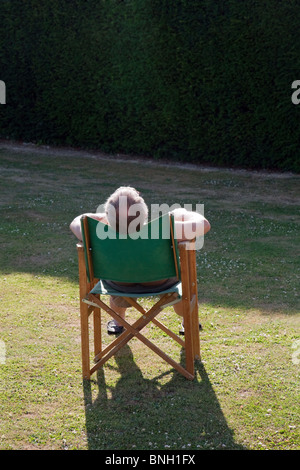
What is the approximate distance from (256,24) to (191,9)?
131 centimetres

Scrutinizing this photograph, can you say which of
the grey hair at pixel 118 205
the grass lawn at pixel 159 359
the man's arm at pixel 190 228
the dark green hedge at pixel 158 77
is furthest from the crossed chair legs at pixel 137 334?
the dark green hedge at pixel 158 77

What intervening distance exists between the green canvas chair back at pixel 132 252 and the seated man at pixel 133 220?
0.25 feet

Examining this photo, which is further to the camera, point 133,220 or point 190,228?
point 190,228

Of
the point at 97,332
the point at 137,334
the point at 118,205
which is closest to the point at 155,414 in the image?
the point at 137,334

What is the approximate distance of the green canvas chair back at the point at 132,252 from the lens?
355 centimetres

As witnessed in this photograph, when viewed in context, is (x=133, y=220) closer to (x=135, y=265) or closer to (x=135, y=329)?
(x=135, y=265)

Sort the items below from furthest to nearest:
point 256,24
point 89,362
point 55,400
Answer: point 256,24 → point 89,362 → point 55,400

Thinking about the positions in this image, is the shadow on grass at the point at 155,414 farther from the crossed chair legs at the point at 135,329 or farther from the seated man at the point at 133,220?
the seated man at the point at 133,220

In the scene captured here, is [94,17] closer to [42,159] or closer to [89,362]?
[42,159]

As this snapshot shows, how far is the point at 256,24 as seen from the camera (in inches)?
406

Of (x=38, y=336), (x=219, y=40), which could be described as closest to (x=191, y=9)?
(x=219, y=40)

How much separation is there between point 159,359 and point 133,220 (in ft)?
3.70

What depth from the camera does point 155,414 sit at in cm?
348

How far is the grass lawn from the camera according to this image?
3314 mm
